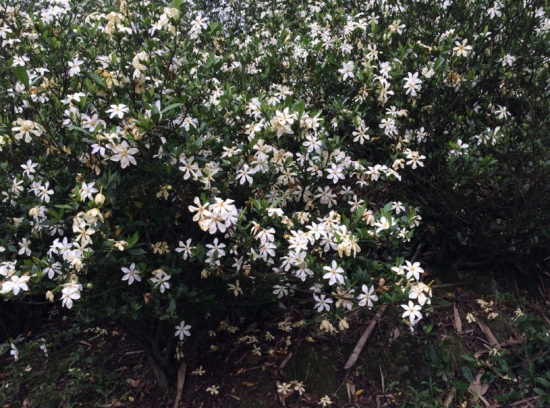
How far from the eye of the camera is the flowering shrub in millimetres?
2279

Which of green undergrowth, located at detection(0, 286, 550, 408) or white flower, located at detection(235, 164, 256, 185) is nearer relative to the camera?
white flower, located at detection(235, 164, 256, 185)

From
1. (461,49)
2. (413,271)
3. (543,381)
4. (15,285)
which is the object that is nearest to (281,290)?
(413,271)

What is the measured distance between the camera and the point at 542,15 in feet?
11.5

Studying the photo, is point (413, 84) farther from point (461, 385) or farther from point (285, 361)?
point (285, 361)

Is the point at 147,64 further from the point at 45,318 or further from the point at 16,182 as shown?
the point at 45,318

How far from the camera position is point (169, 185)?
2.40m

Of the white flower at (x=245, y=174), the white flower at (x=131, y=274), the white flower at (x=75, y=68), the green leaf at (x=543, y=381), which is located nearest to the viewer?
the white flower at (x=131, y=274)

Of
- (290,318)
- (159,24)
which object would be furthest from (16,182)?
(290,318)

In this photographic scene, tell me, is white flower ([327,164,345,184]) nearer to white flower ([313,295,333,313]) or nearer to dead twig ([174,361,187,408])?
white flower ([313,295,333,313])

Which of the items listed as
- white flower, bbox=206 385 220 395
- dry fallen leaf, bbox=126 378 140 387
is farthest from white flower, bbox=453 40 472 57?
dry fallen leaf, bbox=126 378 140 387

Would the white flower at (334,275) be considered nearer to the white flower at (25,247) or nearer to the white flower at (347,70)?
the white flower at (347,70)

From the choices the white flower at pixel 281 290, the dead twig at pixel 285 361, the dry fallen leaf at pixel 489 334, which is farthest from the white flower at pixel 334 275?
the dry fallen leaf at pixel 489 334

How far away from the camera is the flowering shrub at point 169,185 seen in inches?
89.7

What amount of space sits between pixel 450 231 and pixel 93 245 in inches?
115
